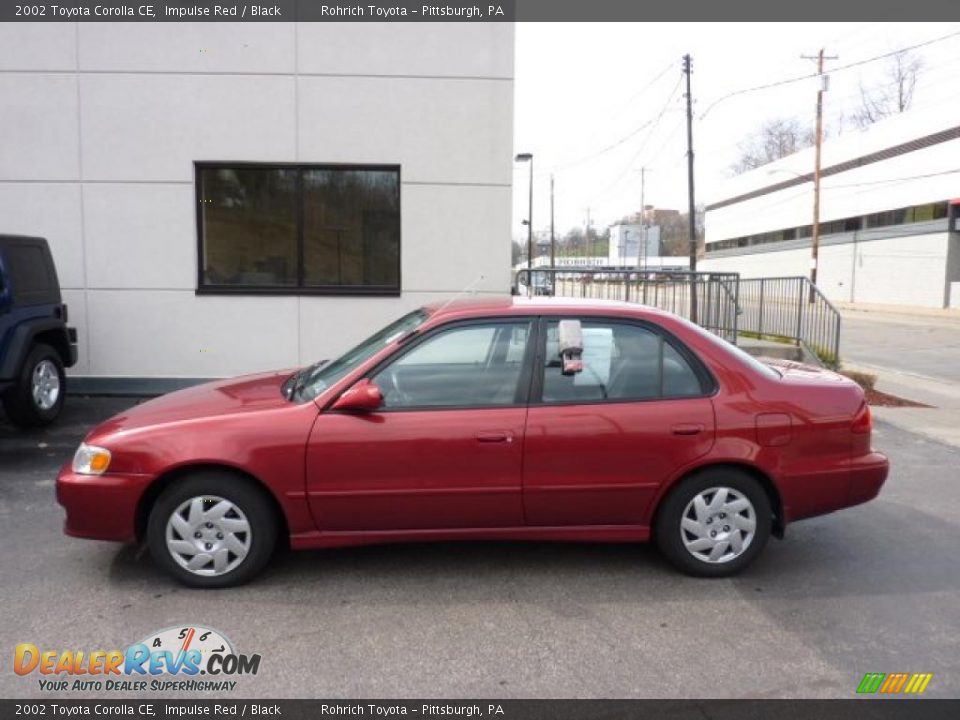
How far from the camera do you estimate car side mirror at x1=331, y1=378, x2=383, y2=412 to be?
3.94 meters

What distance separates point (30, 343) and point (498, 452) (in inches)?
220

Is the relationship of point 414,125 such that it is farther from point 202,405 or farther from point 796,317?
point 796,317

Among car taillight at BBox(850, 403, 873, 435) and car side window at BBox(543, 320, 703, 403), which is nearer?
car side window at BBox(543, 320, 703, 403)

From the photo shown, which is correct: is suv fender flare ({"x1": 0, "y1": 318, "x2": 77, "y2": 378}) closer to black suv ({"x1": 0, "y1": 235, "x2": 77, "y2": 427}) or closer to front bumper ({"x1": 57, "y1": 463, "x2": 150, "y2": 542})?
black suv ({"x1": 0, "y1": 235, "x2": 77, "y2": 427})

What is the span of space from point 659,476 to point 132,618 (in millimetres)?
2767

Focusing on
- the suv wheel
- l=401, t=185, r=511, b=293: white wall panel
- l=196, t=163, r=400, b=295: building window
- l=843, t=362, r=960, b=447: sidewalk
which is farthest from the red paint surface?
l=196, t=163, r=400, b=295: building window

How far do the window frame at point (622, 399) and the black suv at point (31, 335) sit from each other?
18.0ft

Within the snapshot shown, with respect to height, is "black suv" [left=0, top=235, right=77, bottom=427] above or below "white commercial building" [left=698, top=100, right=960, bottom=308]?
below

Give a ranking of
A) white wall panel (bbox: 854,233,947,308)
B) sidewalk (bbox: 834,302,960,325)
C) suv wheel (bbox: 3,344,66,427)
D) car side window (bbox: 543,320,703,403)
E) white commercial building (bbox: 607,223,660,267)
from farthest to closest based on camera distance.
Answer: white commercial building (bbox: 607,223,660,267) < white wall panel (bbox: 854,233,947,308) < sidewalk (bbox: 834,302,960,325) < suv wheel (bbox: 3,344,66,427) < car side window (bbox: 543,320,703,403)

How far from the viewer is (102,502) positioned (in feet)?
13.0

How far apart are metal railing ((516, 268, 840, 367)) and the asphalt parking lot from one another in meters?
6.95

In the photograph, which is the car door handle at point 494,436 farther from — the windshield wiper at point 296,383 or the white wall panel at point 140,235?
the white wall panel at point 140,235

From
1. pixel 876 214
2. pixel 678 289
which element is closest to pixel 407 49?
pixel 678 289

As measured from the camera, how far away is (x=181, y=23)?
9.12 m
